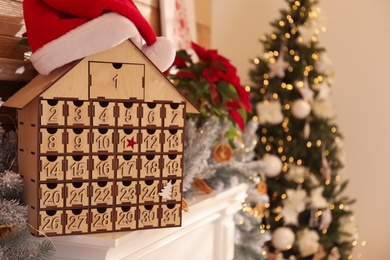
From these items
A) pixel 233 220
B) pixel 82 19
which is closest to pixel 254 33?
pixel 233 220

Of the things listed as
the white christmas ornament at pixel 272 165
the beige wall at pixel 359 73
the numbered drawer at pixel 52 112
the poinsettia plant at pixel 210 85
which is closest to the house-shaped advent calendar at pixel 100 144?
the numbered drawer at pixel 52 112

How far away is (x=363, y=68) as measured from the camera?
3.57m

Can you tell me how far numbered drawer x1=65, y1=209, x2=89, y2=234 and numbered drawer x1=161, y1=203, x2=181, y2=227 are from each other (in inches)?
7.2

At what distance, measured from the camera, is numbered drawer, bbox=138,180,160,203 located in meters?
1.25

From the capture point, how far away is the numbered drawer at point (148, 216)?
1.25 m

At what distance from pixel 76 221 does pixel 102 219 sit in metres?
0.06

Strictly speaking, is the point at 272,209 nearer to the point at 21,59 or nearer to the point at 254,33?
the point at 254,33

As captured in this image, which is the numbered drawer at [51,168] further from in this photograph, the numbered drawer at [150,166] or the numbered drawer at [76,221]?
the numbered drawer at [150,166]

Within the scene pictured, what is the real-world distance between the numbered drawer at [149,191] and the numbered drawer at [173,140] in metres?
0.08

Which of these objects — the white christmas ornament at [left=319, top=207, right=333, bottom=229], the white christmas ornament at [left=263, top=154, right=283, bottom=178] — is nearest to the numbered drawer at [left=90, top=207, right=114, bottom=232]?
the white christmas ornament at [left=263, top=154, right=283, bottom=178]

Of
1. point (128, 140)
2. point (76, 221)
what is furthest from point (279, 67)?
point (76, 221)

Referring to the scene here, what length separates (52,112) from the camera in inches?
45.0

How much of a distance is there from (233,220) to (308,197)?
3.24 ft

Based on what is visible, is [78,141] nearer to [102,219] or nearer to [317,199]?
[102,219]
